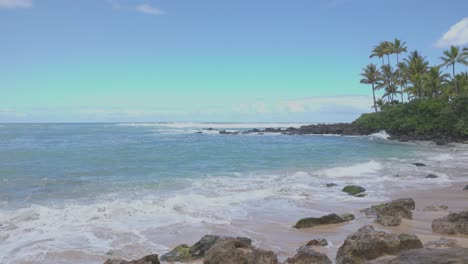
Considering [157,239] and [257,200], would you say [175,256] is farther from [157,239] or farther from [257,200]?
[257,200]

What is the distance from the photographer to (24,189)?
14172 millimetres

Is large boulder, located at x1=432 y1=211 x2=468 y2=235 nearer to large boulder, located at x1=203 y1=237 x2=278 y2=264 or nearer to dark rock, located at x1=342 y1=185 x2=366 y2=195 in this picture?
large boulder, located at x1=203 y1=237 x2=278 y2=264

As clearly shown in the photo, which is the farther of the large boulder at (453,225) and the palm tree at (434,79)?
the palm tree at (434,79)

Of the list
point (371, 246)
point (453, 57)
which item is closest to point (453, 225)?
point (371, 246)

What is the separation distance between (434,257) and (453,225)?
14.3 ft

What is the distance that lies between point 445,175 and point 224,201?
35.6 ft

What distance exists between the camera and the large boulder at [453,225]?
7.43 metres

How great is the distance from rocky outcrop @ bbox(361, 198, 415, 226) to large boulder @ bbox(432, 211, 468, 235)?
0.87m

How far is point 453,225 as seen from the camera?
7.52 m

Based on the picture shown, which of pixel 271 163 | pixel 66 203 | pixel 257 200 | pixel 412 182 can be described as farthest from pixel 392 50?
pixel 66 203

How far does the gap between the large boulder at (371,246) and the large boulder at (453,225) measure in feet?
5.91

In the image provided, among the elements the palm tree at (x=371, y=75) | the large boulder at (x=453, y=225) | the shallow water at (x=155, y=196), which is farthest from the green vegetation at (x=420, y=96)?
the large boulder at (x=453, y=225)

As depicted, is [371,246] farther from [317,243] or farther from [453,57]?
[453,57]

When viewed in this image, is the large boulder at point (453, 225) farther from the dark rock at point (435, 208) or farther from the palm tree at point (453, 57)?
the palm tree at point (453, 57)
